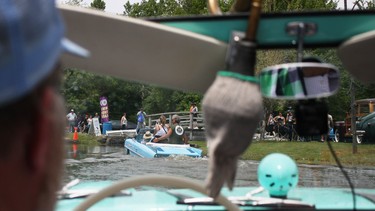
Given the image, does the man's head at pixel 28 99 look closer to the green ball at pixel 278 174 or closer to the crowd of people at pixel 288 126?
the crowd of people at pixel 288 126

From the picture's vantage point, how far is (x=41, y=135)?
73cm

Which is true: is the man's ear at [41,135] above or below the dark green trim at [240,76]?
below

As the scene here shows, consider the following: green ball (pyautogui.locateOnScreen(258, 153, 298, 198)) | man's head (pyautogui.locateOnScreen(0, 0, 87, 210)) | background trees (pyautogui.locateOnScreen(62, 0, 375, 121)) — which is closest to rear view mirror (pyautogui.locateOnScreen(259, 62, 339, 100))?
background trees (pyautogui.locateOnScreen(62, 0, 375, 121))

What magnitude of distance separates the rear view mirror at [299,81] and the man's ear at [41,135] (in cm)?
68

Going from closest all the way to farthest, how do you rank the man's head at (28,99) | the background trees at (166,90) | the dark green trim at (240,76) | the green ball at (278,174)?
the man's head at (28,99) < the dark green trim at (240,76) < the background trees at (166,90) < the green ball at (278,174)

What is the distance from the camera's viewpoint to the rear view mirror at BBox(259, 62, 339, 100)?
135 cm

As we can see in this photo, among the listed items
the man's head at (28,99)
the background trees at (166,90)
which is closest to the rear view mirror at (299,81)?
the background trees at (166,90)

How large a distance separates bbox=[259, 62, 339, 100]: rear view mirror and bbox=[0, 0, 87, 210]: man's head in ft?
2.18

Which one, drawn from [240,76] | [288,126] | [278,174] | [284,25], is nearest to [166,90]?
[278,174]

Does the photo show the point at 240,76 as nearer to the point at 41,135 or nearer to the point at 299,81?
the point at 299,81

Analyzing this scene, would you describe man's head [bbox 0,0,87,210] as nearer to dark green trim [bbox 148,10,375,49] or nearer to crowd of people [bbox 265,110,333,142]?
dark green trim [bbox 148,10,375,49]

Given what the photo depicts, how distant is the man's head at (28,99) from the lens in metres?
0.68

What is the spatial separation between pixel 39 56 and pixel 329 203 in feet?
5.82

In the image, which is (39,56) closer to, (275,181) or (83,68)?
(83,68)
